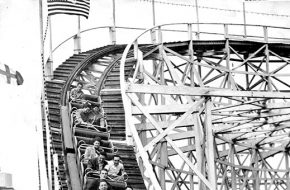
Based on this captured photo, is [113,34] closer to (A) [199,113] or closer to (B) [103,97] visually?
(B) [103,97]

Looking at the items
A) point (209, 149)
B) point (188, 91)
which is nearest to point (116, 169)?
point (209, 149)

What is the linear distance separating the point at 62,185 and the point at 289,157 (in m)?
17.1

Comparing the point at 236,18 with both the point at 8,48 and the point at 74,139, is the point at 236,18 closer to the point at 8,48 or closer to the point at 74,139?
the point at 74,139

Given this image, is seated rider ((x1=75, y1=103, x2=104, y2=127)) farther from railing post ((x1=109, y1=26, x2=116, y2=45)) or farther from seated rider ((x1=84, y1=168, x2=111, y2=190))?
railing post ((x1=109, y1=26, x2=116, y2=45))

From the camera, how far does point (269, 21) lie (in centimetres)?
4169

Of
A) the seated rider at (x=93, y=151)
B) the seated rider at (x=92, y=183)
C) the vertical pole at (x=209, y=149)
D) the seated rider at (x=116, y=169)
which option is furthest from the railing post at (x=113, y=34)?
the seated rider at (x=92, y=183)

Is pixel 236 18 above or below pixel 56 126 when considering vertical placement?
above

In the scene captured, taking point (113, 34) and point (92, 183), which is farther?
point (113, 34)

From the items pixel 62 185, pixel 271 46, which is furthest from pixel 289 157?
pixel 62 185

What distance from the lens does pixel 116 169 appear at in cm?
2155

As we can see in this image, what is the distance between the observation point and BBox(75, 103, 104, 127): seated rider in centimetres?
2375

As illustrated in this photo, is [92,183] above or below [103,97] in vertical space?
below

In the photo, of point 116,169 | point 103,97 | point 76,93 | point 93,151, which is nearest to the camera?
point 116,169

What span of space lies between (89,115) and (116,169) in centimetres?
308
